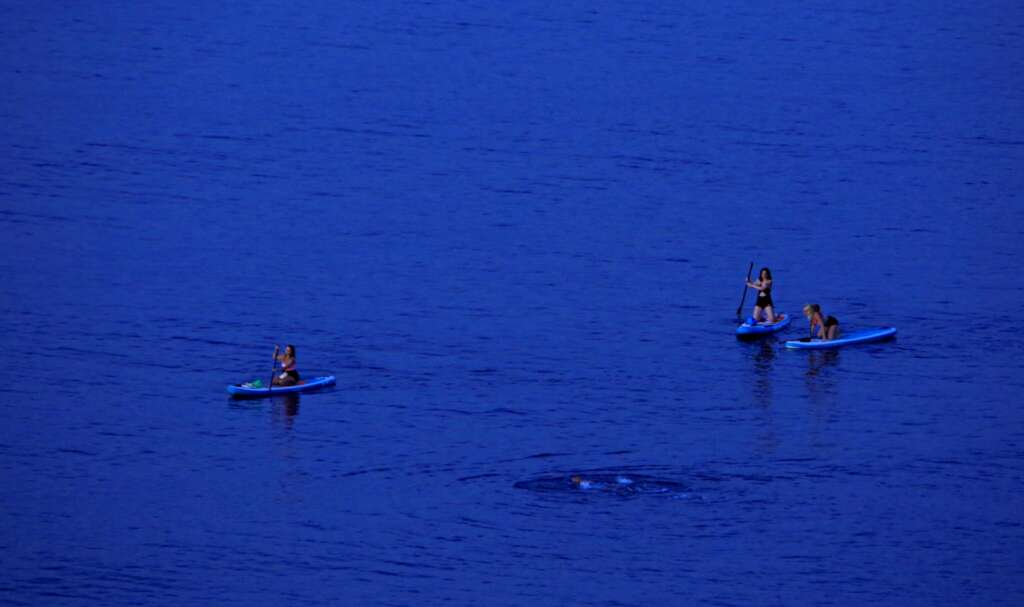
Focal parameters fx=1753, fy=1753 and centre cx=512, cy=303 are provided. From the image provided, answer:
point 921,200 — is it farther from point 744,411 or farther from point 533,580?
point 533,580

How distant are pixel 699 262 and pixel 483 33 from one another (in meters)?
35.7

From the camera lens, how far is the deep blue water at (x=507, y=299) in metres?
30.3

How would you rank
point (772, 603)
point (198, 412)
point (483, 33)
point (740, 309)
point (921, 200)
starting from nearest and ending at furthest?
point (772, 603) < point (198, 412) < point (740, 309) < point (921, 200) < point (483, 33)

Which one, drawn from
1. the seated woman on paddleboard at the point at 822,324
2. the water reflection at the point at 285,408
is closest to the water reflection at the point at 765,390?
the seated woman on paddleboard at the point at 822,324

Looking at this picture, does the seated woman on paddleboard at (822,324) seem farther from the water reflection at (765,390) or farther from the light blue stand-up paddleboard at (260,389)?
the light blue stand-up paddleboard at (260,389)

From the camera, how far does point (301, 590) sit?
28.8 meters

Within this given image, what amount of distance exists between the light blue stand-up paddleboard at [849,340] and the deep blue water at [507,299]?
11.6 inches

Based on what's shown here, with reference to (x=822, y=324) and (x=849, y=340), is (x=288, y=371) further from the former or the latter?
(x=849, y=340)

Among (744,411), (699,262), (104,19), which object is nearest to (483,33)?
(104,19)

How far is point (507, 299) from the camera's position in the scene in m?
47.9

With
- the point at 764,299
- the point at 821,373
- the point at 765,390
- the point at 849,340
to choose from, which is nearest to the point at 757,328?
the point at 764,299

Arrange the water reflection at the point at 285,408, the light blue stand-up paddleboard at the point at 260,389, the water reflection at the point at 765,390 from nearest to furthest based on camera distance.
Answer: the water reflection at the point at 765,390 < the water reflection at the point at 285,408 < the light blue stand-up paddleboard at the point at 260,389

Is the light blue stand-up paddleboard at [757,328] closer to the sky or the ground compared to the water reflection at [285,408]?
closer to the sky

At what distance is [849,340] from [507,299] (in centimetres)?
997
